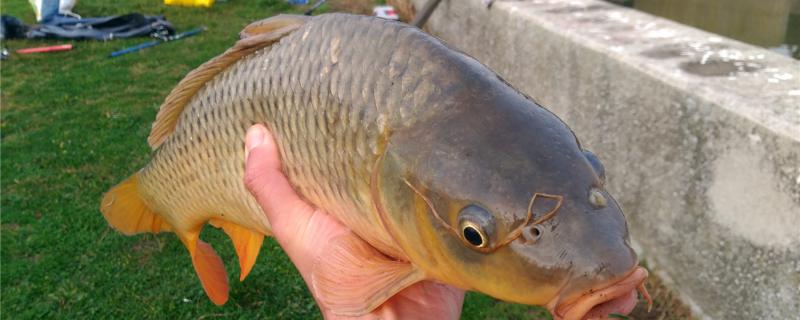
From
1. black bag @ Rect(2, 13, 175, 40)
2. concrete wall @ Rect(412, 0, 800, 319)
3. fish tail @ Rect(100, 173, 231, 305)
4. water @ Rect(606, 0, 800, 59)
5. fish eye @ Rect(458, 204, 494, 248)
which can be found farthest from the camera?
black bag @ Rect(2, 13, 175, 40)

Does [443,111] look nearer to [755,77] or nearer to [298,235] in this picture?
[298,235]

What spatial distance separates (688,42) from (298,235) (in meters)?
2.34

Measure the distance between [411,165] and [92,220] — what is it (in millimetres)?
3201

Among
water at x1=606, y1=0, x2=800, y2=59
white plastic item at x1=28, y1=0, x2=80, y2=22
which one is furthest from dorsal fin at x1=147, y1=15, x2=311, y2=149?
white plastic item at x1=28, y1=0, x2=80, y2=22

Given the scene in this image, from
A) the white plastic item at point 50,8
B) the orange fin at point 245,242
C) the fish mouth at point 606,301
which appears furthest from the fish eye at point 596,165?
the white plastic item at point 50,8

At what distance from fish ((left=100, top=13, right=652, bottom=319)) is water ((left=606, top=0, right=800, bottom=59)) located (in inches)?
191

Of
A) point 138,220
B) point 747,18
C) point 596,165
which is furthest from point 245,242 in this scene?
point 747,18

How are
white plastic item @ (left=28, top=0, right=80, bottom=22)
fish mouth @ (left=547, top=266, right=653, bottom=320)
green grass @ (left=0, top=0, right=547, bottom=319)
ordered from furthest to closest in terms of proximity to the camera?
white plastic item @ (left=28, top=0, right=80, bottom=22) < green grass @ (left=0, top=0, right=547, bottom=319) < fish mouth @ (left=547, top=266, right=653, bottom=320)

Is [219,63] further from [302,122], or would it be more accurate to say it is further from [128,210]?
[128,210]

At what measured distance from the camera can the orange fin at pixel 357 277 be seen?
4.01 ft

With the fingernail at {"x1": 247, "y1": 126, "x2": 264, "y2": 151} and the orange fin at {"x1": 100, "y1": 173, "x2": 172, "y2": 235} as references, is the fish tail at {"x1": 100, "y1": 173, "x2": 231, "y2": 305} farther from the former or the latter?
the fingernail at {"x1": 247, "y1": 126, "x2": 264, "y2": 151}

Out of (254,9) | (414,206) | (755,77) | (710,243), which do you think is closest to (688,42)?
(755,77)

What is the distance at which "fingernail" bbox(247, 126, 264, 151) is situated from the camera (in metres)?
1.46

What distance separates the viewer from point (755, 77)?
256cm
